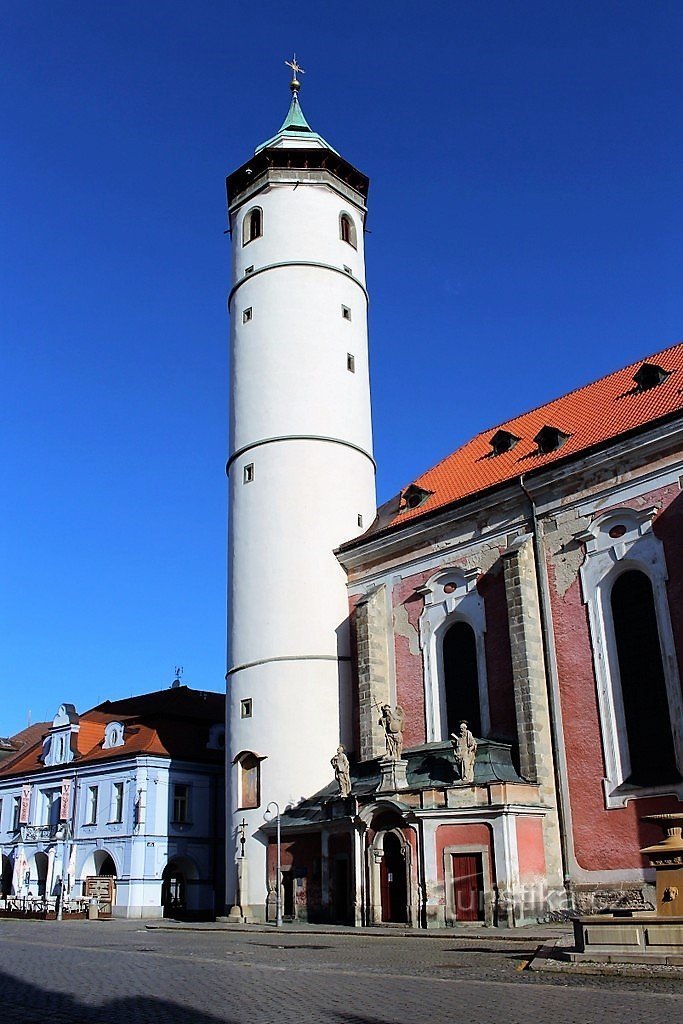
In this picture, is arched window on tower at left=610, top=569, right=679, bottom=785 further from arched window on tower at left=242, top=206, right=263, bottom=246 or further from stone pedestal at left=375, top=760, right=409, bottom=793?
arched window on tower at left=242, top=206, right=263, bottom=246

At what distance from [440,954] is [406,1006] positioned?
6642mm

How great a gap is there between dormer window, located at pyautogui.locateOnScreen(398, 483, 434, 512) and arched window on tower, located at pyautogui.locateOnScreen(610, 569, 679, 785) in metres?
8.26

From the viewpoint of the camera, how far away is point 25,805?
44.7 meters

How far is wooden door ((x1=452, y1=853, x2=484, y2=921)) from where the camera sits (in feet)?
71.5

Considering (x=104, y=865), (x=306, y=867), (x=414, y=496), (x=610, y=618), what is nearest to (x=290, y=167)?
(x=414, y=496)

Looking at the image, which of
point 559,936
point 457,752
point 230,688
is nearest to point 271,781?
point 230,688

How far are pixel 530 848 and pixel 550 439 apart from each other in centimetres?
1111

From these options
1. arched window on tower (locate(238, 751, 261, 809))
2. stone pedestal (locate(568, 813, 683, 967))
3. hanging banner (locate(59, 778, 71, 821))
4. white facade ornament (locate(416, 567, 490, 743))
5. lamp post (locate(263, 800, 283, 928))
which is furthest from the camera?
hanging banner (locate(59, 778, 71, 821))

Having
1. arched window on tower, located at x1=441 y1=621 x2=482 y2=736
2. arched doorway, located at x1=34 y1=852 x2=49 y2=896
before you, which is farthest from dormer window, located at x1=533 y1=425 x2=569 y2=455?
arched doorway, located at x1=34 y1=852 x2=49 y2=896

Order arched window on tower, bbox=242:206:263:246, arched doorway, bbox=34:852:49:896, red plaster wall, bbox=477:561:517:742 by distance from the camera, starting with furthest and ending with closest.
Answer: arched doorway, bbox=34:852:49:896
arched window on tower, bbox=242:206:263:246
red plaster wall, bbox=477:561:517:742

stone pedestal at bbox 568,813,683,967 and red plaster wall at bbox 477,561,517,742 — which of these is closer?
stone pedestal at bbox 568,813,683,967

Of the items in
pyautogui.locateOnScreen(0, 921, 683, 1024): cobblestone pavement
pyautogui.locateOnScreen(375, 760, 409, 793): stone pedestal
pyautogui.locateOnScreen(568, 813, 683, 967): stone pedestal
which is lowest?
pyautogui.locateOnScreen(0, 921, 683, 1024): cobblestone pavement

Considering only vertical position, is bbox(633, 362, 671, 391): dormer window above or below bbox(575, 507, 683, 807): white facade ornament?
above

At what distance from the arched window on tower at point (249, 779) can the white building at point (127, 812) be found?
1012 centimetres
